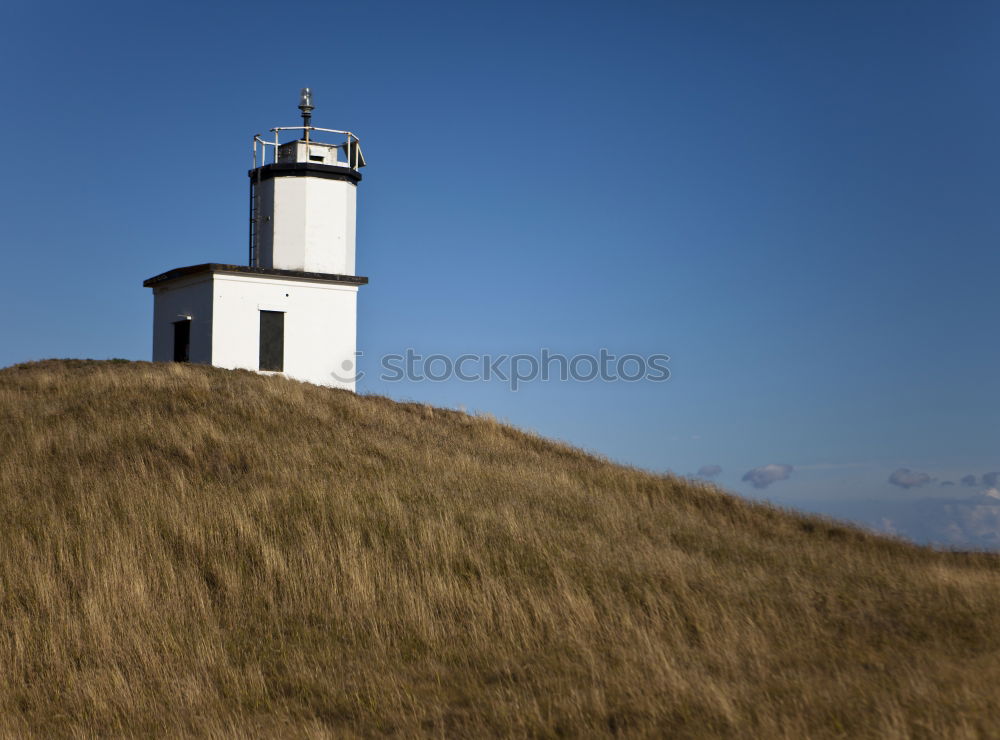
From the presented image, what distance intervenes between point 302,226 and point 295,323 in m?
3.14

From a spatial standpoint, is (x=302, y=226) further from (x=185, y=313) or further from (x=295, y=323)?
(x=185, y=313)

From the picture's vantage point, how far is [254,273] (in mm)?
24547

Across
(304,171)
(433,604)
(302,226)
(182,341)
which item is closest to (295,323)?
(302,226)

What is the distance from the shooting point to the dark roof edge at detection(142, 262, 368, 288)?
24.0 m

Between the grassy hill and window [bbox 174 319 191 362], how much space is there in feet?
32.7

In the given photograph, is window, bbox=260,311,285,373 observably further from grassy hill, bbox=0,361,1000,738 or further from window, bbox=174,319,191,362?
grassy hill, bbox=0,361,1000,738

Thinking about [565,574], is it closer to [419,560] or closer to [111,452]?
[419,560]

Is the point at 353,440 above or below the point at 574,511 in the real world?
above

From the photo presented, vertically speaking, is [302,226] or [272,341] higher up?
[302,226]

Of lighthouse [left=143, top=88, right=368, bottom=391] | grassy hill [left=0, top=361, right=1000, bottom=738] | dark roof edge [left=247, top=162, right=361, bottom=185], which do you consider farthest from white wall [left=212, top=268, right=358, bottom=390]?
grassy hill [left=0, top=361, right=1000, bottom=738]

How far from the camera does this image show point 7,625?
8.93m

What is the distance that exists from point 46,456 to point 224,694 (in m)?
8.36

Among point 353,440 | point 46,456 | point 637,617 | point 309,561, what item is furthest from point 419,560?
point 46,456

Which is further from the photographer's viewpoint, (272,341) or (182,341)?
(182,341)
